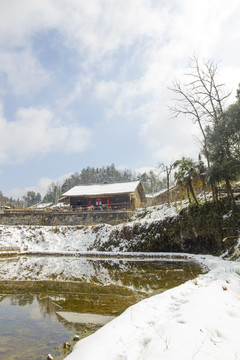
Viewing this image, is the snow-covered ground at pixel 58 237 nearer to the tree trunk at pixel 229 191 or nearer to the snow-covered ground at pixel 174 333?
the tree trunk at pixel 229 191

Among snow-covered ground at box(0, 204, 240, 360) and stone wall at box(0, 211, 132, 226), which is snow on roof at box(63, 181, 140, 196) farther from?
snow-covered ground at box(0, 204, 240, 360)

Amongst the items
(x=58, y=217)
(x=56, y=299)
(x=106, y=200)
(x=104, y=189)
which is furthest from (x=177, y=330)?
(x=104, y=189)

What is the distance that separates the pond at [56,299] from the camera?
4129 mm

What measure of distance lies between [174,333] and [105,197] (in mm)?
31463

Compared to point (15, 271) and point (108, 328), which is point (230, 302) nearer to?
point (108, 328)

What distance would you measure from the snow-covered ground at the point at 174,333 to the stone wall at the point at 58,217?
22083 millimetres

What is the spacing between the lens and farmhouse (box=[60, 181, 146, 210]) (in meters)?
33.1

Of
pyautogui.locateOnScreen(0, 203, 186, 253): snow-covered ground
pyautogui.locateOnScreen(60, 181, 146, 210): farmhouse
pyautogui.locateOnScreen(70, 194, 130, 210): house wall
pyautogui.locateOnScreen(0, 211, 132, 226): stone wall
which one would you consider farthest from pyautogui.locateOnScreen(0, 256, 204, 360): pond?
pyautogui.locateOnScreen(70, 194, 130, 210): house wall

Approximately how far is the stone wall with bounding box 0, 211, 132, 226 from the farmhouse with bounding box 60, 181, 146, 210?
14.3 ft

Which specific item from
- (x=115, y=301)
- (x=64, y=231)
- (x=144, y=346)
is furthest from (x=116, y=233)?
(x=144, y=346)

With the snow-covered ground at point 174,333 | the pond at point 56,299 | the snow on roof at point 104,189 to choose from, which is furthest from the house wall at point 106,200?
the snow-covered ground at point 174,333

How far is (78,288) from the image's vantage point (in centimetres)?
816

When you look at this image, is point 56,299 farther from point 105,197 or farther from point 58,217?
point 105,197

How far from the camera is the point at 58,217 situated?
28.5m
